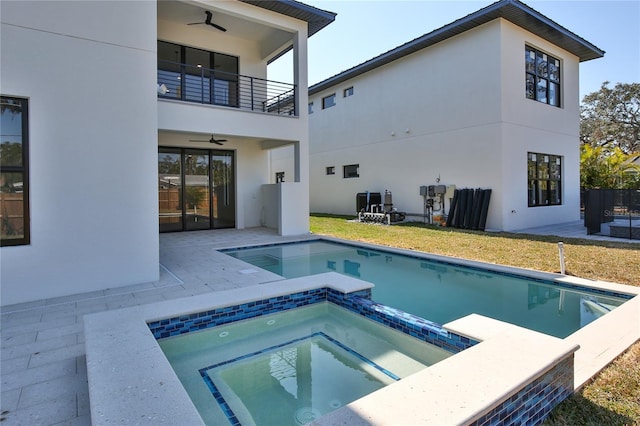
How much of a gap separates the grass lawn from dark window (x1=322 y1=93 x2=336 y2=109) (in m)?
7.54

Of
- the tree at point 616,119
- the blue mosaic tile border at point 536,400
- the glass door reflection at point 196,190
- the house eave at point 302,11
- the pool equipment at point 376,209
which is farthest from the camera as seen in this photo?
the tree at point 616,119

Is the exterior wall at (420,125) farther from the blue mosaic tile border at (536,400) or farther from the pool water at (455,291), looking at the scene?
the blue mosaic tile border at (536,400)

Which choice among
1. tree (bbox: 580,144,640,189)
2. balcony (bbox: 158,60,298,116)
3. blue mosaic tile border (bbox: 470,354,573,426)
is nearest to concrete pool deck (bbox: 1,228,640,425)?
blue mosaic tile border (bbox: 470,354,573,426)

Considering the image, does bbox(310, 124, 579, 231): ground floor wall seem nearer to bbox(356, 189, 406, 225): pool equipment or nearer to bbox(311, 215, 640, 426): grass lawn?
bbox(356, 189, 406, 225): pool equipment

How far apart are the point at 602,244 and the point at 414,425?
9.38 meters

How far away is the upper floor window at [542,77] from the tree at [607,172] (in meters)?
4.99

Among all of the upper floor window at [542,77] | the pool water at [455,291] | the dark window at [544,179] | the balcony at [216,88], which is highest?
the upper floor window at [542,77]

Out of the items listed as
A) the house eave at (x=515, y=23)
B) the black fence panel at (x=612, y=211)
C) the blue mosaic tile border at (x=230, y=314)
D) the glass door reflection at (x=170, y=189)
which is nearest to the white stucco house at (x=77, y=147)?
the blue mosaic tile border at (x=230, y=314)

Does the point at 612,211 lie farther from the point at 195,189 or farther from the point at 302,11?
the point at 195,189

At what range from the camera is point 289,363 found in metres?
3.55

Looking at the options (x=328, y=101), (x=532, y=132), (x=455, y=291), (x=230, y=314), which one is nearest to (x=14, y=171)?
(x=230, y=314)

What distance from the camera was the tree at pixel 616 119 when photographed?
26.8m

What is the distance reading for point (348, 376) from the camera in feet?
10.9

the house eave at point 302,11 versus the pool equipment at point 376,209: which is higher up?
the house eave at point 302,11
